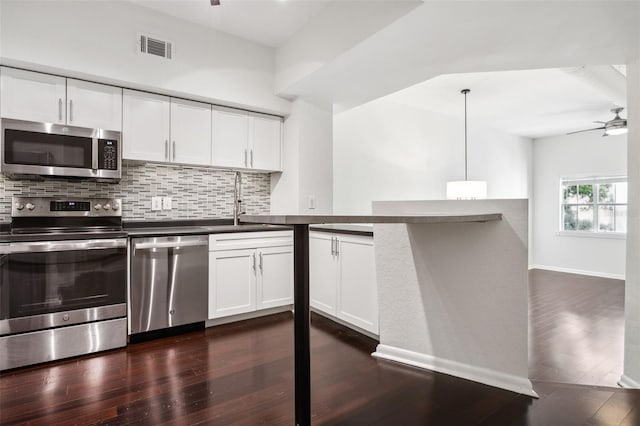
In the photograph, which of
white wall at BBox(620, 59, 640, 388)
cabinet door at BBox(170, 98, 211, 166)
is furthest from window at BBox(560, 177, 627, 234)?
cabinet door at BBox(170, 98, 211, 166)

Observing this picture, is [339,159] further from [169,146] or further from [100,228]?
[100,228]

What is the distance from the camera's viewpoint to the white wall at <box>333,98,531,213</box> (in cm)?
434

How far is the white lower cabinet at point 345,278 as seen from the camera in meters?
2.69

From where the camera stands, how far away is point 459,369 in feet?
6.81

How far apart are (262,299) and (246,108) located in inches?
76.8

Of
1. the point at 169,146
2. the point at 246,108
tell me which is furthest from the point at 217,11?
the point at 169,146

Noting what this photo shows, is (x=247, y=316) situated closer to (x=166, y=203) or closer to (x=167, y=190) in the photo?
(x=166, y=203)

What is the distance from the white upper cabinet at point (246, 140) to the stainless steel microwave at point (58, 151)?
909 millimetres

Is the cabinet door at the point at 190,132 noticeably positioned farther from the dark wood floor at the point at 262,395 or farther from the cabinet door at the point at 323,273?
the dark wood floor at the point at 262,395

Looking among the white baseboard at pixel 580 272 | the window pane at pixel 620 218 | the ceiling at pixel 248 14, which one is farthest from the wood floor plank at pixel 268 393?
the window pane at pixel 620 218

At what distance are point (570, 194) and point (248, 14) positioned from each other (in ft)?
23.1

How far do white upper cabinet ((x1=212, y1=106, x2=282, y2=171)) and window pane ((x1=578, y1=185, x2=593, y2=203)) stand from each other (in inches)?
249

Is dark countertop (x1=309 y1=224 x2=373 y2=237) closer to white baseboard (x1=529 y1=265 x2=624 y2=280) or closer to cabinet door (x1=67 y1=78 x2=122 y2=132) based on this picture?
cabinet door (x1=67 y1=78 x2=122 y2=132)

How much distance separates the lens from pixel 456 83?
4160 mm
